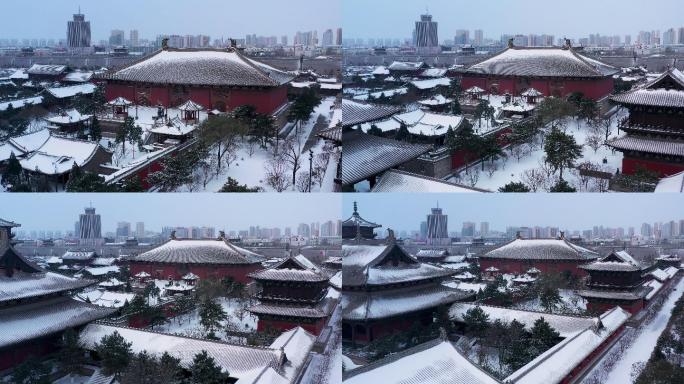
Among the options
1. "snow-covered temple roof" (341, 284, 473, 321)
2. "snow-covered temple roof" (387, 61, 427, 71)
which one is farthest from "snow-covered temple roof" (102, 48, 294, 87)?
"snow-covered temple roof" (341, 284, 473, 321)

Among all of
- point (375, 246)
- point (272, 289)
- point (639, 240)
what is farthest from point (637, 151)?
point (272, 289)

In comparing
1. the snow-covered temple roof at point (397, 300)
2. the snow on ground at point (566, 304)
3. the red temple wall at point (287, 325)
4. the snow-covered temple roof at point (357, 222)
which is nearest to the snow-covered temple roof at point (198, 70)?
the snow-covered temple roof at point (357, 222)

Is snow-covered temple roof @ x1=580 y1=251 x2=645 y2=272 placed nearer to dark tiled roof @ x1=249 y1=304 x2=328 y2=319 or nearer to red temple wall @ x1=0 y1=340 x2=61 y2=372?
dark tiled roof @ x1=249 y1=304 x2=328 y2=319

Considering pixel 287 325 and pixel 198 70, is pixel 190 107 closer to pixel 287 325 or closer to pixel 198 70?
pixel 198 70

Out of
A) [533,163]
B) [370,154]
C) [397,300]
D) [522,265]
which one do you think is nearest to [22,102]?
[370,154]

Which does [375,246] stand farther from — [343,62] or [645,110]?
[645,110]
